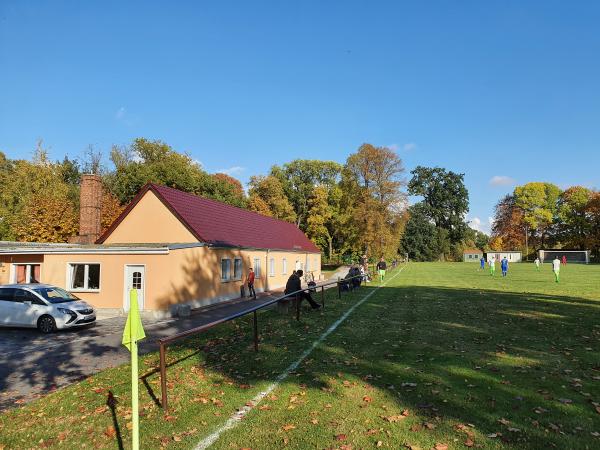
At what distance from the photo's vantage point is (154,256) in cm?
2059

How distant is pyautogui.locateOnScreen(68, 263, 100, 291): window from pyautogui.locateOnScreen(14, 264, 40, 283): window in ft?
8.26

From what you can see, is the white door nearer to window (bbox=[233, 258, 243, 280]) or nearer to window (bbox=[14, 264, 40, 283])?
window (bbox=[14, 264, 40, 283])

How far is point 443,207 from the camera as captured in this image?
109812 mm

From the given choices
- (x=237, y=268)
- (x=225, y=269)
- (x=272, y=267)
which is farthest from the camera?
(x=272, y=267)

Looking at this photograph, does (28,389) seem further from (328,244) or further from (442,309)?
(328,244)

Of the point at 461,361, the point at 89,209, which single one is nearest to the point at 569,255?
the point at 89,209

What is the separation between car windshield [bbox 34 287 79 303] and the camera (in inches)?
660

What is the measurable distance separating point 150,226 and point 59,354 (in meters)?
13.1

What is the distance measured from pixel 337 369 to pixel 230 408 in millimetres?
2546

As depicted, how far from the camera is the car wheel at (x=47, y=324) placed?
1616 centimetres

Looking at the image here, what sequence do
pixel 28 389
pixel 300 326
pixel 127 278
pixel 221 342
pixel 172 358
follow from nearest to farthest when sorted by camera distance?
pixel 28 389, pixel 172 358, pixel 221 342, pixel 300 326, pixel 127 278

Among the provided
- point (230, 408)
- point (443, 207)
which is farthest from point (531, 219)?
point (230, 408)

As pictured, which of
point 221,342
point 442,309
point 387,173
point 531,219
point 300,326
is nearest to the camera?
point 221,342

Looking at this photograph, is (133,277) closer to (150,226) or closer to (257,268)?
(150,226)
